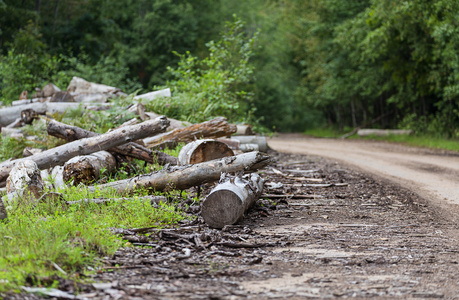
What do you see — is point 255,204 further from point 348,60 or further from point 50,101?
point 348,60

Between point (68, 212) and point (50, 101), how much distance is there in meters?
10.1

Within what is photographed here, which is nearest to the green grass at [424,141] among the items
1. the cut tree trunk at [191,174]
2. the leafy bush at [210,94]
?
the leafy bush at [210,94]

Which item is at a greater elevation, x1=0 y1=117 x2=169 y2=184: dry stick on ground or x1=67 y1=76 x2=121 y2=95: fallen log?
x1=67 y1=76 x2=121 y2=95: fallen log

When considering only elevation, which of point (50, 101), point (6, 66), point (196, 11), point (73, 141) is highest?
point (196, 11)

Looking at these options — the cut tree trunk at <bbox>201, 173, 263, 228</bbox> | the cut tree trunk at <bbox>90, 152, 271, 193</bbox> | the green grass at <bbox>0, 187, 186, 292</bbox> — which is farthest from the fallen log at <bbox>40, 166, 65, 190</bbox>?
the cut tree trunk at <bbox>201, 173, 263, 228</bbox>

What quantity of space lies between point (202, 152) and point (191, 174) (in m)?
1.35

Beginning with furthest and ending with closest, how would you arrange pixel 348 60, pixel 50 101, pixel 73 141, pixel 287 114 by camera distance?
pixel 287 114, pixel 348 60, pixel 50 101, pixel 73 141

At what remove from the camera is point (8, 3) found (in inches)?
1033

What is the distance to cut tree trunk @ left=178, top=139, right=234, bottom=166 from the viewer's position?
8859mm

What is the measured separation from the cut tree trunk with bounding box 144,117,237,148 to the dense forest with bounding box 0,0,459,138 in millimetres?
2692

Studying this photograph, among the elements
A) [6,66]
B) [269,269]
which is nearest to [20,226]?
[269,269]

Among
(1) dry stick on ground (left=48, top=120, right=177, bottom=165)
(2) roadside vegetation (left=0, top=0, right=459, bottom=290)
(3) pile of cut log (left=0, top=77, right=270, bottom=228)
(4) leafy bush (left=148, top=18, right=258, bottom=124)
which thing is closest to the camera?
(2) roadside vegetation (left=0, top=0, right=459, bottom=290)

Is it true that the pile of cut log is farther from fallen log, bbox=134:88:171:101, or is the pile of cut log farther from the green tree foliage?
the green tree foliage

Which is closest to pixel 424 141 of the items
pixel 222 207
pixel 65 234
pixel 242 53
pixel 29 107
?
pixel 242 53
